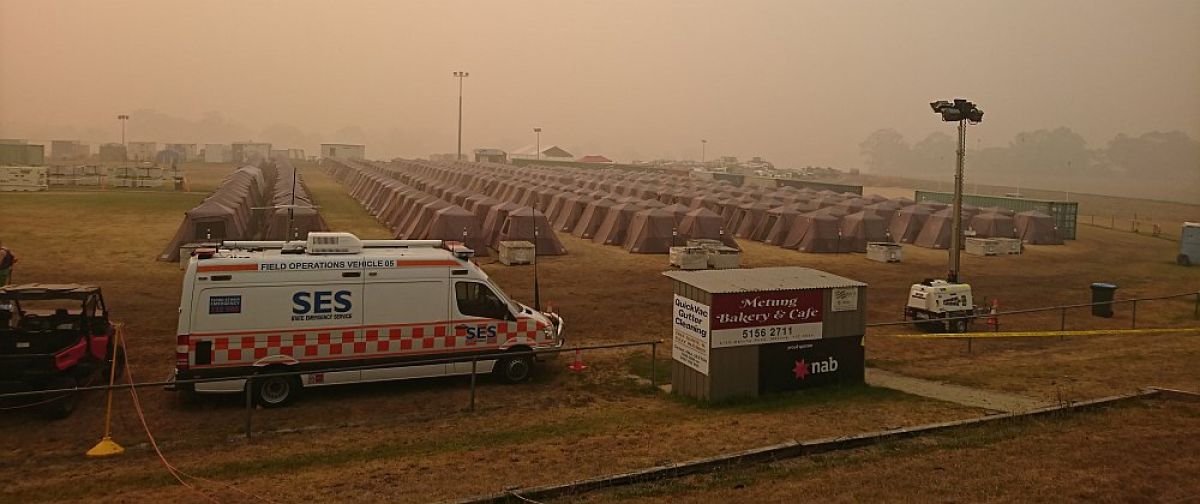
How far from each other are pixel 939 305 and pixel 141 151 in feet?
454

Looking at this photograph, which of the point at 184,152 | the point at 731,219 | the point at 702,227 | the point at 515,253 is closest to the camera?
the point at 515,253

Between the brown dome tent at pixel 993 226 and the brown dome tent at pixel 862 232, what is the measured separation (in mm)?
8694

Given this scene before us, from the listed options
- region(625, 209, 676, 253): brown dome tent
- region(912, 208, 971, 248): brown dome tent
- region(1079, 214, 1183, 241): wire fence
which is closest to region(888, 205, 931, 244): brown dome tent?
region(912, 208, 971, 248): brown dome tent

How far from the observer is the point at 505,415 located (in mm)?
12977

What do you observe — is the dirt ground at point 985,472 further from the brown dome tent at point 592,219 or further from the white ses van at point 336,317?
the brown dome tent at point 592,219

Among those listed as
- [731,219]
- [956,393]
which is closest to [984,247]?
[731,219]

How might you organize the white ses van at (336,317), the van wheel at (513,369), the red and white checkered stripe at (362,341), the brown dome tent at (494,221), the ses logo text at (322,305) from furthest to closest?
the brown dome tent at (494,221) < the van wheel at (513,369) < the ses logo text at (322,305) < the red and white checkered stripe at (362,341) < the white ses van at (336,317)

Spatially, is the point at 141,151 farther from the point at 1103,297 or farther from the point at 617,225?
the point at 1103,297

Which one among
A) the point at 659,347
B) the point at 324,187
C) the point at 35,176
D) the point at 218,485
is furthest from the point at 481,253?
the point at 324,187

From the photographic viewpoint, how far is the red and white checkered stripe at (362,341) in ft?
42.8

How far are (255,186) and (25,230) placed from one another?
1955 cm

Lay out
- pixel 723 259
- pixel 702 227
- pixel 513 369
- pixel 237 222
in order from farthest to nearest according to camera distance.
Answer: pixel 702 227
pixel 237 222
pixel 723 259
pixel 513 369

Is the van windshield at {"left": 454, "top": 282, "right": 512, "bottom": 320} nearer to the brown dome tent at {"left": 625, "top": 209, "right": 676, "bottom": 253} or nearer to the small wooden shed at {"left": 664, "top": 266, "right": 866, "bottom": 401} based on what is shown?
the small wooden shed at {"left": 664, "top": 266, "right": 866, "bottom": 401}

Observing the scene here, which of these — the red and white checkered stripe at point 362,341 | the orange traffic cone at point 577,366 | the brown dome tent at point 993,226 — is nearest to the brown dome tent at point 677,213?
the brown dome tent at point 993,226
